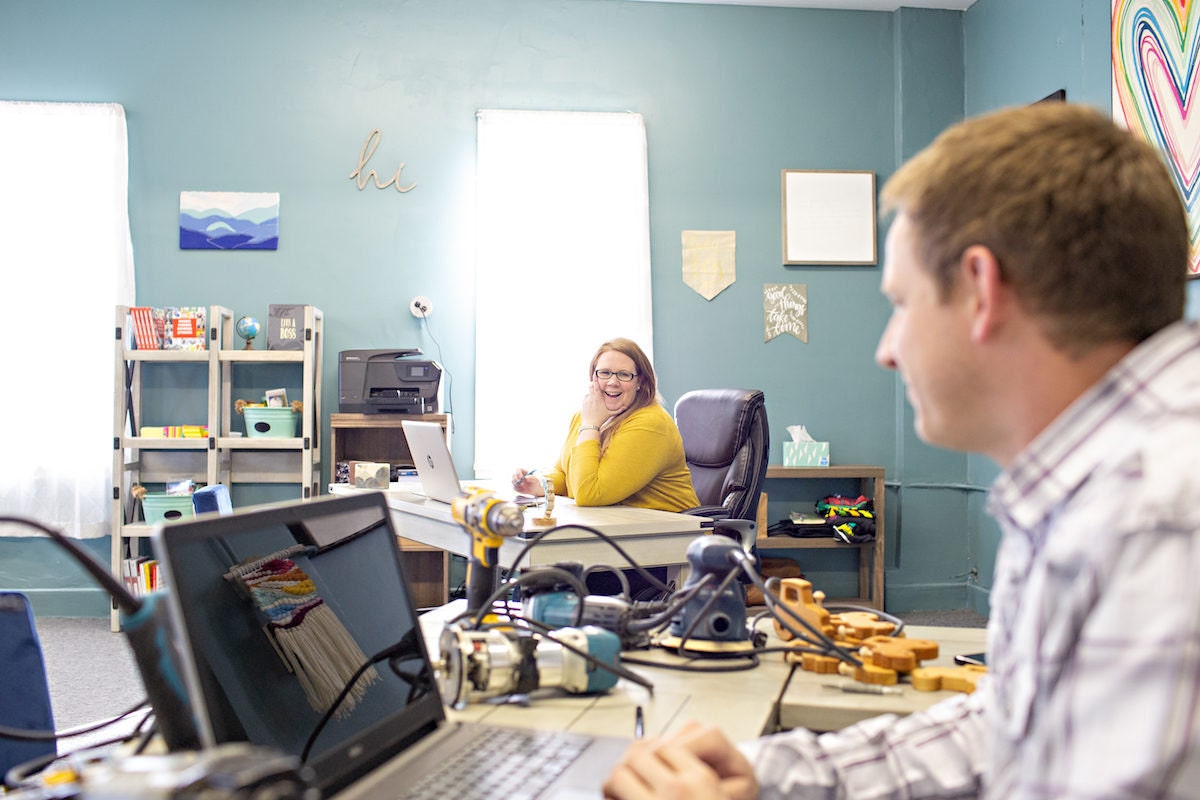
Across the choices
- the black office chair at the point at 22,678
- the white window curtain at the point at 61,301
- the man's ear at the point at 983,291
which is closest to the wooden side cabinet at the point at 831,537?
the white window curtain at the point at 61,301

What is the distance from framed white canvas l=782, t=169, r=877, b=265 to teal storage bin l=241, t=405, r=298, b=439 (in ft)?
8.72

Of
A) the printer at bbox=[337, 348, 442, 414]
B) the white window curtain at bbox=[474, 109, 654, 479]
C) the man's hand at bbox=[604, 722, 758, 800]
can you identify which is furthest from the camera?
the white window curtain at bbox=[474, 109, 654, 479]

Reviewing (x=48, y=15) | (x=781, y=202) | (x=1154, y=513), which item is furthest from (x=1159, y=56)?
(x=48, y=15)

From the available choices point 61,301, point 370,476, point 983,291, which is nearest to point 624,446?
point 370,476

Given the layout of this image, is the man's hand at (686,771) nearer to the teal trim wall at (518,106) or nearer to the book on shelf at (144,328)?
the teal trim wall at (518,106)

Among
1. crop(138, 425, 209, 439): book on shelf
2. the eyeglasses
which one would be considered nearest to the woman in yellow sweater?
the eyeglasses

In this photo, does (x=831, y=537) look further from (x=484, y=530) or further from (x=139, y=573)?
(x=484, y=530)

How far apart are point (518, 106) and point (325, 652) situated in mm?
4255

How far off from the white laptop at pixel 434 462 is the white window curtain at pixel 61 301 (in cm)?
255

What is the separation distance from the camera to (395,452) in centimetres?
464

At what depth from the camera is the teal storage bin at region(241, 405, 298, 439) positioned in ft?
14.5

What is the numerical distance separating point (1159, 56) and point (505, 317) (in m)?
2.96

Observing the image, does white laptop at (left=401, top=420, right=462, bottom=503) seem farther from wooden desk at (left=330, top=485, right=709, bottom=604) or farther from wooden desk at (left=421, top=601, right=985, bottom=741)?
wooden desk at (left=421, top=601, right=985, bottom=741)

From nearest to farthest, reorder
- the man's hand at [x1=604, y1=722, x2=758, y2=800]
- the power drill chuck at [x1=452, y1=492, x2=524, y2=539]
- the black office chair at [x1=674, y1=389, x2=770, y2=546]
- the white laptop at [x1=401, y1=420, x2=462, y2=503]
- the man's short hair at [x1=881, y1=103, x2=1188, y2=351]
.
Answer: the man's short hair at [x1=881, y1=103, x2=1188, y2=351] → the man's hand at [x1=604, y1=722, x2=758, y2=800] → the power drill chuck at [x1=452, y1=492, x2=524, y2=539] → the white laptop at [x1=401, y1=420, x2=462, y2=503] → the black office chair at [x1=674, y1=389, x2=770, y2=546]
